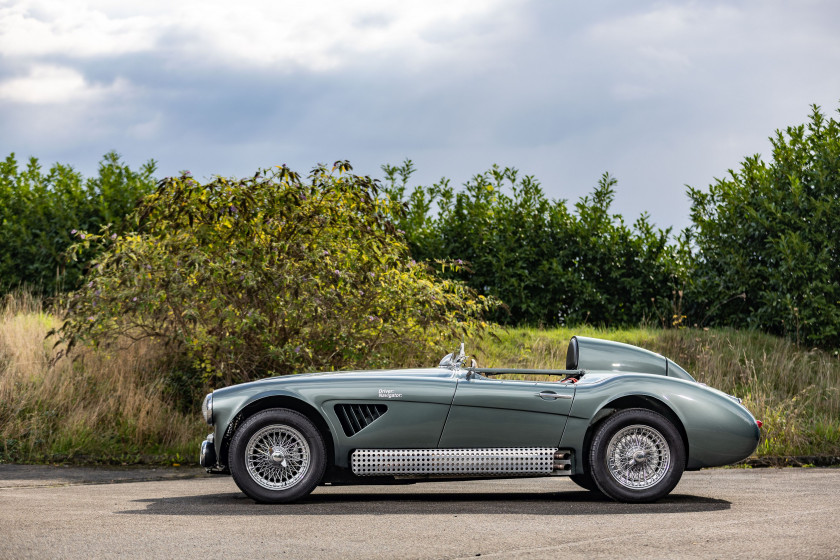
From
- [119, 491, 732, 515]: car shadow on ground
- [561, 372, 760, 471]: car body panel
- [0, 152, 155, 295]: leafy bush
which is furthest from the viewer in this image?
[0, 152, 155, 295]: leafy bush

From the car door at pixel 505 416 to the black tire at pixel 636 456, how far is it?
379 mm

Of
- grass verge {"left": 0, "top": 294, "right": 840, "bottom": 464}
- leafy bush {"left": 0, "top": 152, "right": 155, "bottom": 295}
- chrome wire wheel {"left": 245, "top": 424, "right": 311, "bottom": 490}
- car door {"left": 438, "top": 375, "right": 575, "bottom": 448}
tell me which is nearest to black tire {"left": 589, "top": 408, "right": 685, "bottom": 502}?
car door {"left": 438, "top": 375, "right": 575, "bottom": 448}

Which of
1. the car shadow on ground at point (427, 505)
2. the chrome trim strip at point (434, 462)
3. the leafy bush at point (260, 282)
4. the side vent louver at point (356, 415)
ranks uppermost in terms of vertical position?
the leafy bush at point (260, 282)

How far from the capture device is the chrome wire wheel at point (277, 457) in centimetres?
791

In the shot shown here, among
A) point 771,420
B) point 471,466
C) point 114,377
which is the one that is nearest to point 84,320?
point 114,377

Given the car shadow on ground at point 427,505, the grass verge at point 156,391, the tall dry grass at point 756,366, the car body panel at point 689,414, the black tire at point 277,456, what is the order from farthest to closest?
the tall dry grass at point 756,366 < the grass verge at point 156,391 < the car body panel at point 689,414 < the black tire at point 277,456 < the car shadow on ground at point 427,505

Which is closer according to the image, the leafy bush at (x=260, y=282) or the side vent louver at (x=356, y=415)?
the side vent louver at (x=356, y=415)

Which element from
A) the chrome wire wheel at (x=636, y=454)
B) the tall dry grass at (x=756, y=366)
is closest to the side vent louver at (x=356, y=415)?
the chrome wire wheel at (x=636, y=454)

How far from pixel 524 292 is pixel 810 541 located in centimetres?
1340

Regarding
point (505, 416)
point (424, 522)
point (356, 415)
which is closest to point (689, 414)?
point (505, 416)

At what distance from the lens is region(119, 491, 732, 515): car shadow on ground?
7.75m

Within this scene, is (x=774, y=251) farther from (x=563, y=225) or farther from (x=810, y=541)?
(x=810, y=541)

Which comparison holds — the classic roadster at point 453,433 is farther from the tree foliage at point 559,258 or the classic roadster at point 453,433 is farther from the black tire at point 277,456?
the tree foliage at point 559,258

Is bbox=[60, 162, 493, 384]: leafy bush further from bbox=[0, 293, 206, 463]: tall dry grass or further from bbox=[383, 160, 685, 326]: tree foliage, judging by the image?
bbox=[383, 160, 685, 326]: tree foliage
